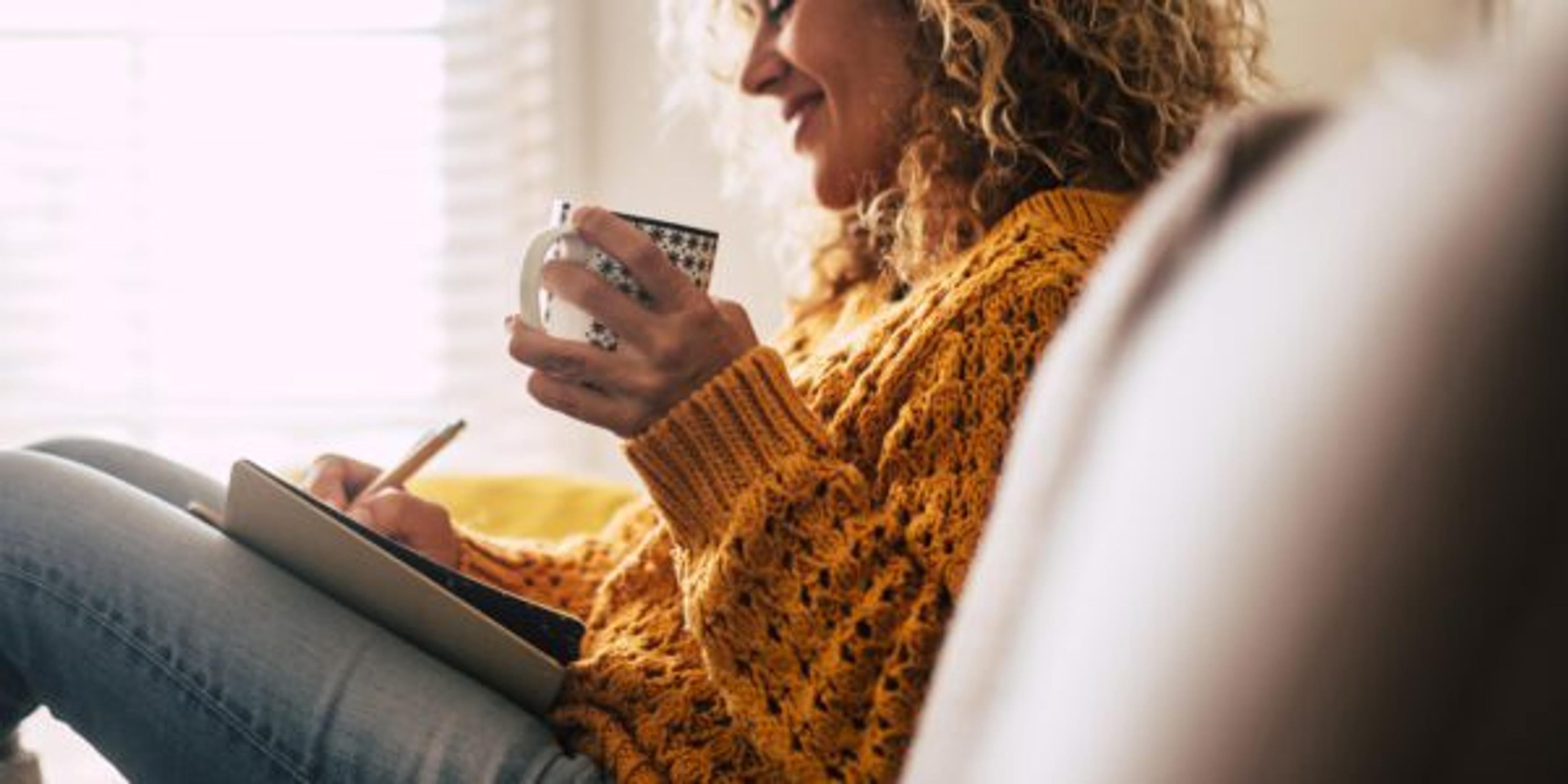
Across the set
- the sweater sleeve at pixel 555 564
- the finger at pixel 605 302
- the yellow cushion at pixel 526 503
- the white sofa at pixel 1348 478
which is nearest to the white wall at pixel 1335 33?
the yellow cushion at pixel 526 503

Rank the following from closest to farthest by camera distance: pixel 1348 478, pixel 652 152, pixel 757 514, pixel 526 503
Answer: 1. pixel 1348 478
2. pixel 757 514
3. pixel 526 503
4. pixel 652 152

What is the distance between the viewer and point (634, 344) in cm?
86

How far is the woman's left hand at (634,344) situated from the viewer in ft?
2.80

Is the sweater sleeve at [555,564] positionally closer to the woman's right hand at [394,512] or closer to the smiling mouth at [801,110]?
the woman's right hand at [394,512]

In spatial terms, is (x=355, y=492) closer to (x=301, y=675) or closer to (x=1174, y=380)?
(x=301, y=675)

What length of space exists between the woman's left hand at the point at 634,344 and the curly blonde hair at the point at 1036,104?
0.27 meters

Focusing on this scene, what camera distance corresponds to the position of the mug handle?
0.89m

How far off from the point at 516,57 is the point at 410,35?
0.56 ft

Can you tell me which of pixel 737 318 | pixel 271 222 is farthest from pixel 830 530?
pixel 271 222

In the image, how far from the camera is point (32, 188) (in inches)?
101

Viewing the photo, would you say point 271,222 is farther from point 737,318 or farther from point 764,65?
point 737,318

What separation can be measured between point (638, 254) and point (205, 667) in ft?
1.10

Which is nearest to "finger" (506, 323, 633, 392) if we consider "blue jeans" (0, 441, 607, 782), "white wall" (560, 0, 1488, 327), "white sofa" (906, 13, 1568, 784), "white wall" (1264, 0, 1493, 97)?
"blue jeans" (0, 441, 607, 782)

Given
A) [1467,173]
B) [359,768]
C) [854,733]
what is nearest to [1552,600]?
[1467,173]
